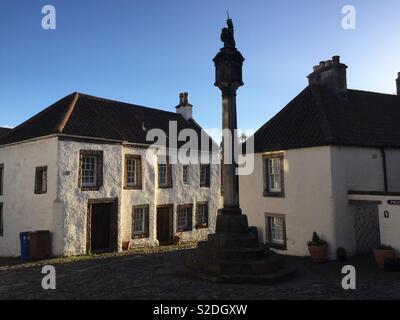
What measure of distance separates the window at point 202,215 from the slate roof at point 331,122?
7329mm

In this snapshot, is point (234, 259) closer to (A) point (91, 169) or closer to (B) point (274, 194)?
(B) point (274, 194)

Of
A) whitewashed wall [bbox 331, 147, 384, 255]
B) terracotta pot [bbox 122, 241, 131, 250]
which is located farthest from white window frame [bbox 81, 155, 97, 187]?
whitewashed wall [bbox 331, 147, 384, 255]

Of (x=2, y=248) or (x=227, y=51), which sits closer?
(x=227, y=51)

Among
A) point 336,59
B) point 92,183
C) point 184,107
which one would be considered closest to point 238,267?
point 92,183

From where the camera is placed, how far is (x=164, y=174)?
2230cm

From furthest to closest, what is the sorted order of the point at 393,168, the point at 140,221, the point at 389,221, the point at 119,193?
the point at 140,221 < the point at 119,193 < the point at 393,168 < the point at 389,221

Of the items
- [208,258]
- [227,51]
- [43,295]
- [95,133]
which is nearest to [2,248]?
[95,133]

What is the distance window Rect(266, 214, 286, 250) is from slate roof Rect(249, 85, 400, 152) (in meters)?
3.37

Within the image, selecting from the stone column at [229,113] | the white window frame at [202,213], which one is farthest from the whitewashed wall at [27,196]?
the white window frame at [202,213]

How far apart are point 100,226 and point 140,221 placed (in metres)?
2.82

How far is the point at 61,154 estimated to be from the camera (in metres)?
17.0

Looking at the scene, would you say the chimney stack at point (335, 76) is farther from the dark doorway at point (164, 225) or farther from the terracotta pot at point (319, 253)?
the dark doorway at point (164, 225)
